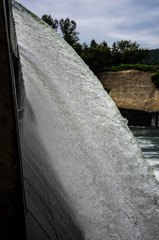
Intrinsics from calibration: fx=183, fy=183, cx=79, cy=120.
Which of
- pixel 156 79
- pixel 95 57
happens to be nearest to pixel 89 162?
pixel 156 79

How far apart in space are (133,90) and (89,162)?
673 inches

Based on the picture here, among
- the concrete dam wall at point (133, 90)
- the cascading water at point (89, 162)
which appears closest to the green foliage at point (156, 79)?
the concrete dam wall at point (133, 90)

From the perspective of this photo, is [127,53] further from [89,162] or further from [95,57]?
[89,162]

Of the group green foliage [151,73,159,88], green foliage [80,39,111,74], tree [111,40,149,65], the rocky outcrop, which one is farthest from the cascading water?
tree [111,40,149,65]

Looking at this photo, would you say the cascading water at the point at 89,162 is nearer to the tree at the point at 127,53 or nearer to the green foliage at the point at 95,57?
the green foliage at the point at 95,57

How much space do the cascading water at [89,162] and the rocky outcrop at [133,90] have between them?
1506cm

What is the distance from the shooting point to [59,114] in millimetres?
1300

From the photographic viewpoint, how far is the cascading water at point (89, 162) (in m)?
0.99

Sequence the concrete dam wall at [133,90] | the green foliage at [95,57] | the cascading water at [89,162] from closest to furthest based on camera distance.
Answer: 1. the cascading water at [89,162]
2. the concrete dam wall at [133,90]
3. the green foliage at [95,57]

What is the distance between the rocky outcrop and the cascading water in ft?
49.4

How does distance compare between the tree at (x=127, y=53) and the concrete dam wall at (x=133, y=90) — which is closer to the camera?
the concrete dam wall at (x=133, y=90)

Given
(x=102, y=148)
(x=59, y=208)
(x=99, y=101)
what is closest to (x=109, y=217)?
(x=59, y=208)

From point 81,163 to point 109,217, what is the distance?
14.3 inches

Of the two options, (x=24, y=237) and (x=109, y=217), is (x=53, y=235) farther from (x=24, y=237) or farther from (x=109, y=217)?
(x=24, y=237)
